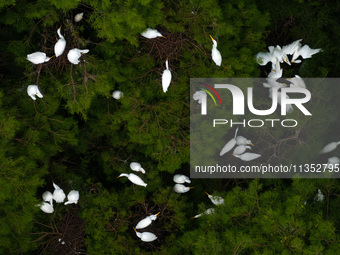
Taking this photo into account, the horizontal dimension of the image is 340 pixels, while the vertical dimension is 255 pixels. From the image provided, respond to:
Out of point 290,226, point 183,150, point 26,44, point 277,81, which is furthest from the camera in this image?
point 277,81

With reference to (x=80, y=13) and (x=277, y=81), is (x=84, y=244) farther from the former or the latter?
(x=277, y=81)

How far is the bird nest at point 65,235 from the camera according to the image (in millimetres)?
3984

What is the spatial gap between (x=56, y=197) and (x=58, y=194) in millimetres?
55

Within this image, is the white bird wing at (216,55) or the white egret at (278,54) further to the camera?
the white egret at (278,54)

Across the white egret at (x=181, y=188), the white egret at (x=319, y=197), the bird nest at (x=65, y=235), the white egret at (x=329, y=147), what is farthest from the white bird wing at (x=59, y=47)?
the white egret at (x=329, y=147)

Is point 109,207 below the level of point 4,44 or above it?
below

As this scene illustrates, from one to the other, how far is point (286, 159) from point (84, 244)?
2589mm

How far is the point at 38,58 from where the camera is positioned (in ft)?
11.2

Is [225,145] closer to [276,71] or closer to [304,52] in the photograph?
[276,71]

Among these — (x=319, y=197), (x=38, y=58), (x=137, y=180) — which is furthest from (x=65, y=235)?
(x=319, y=197)

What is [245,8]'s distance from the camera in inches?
154

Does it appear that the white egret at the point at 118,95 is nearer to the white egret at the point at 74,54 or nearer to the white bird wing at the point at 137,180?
the white egret at the point at 74,54

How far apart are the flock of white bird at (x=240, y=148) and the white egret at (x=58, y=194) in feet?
6.13

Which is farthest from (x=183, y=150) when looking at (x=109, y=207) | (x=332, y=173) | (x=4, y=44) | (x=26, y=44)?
(x=4, y=44)
